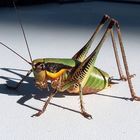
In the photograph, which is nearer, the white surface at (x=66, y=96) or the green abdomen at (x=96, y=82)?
the white surface at (x=66, y=96)

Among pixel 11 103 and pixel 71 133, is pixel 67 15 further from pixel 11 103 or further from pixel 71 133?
pixel 71 133

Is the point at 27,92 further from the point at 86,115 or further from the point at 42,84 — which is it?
the point at 86,115

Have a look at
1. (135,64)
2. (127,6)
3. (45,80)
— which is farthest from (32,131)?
(127,6)

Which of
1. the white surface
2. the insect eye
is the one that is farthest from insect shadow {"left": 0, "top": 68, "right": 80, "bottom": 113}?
the insect eye

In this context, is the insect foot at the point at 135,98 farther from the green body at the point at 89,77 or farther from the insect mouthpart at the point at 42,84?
the insect mouthpart at the point at 42,84

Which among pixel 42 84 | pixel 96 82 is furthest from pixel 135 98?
pixel 42 84

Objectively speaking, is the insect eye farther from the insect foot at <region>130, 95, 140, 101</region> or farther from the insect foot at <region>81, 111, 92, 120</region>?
the insect foot at <region>130, 95, 140, 101</region>

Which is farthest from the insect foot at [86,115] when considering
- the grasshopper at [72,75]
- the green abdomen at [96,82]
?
the green abdomen at [96,82]
